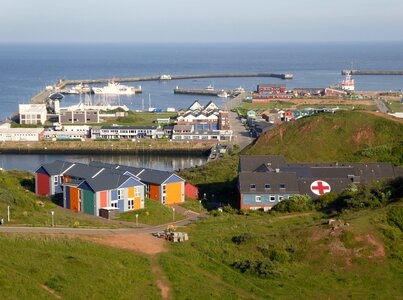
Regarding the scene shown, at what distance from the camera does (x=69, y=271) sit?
995cm

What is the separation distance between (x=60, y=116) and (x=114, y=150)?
8.97 meters

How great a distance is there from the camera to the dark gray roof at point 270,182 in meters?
16.8

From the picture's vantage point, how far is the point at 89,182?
15.7 m

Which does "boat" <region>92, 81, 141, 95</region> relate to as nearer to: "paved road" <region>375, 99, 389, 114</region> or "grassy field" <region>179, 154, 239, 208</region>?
"paved road" <region>375, 99, 389, 114</region>

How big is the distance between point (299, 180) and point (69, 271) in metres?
8.83

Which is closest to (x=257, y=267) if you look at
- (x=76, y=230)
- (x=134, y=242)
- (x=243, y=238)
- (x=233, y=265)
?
(x=233, y=265)

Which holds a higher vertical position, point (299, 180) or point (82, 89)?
point (82, 89)

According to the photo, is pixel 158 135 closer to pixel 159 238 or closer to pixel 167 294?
pixel 159 238

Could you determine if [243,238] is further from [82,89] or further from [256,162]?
[82,89]

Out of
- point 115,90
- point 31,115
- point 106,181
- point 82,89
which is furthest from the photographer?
point 82,89

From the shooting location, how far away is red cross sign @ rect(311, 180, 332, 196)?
→ 17.1m

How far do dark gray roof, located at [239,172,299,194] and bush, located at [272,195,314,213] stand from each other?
0.76 metres

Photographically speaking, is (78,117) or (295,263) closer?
(295,263)

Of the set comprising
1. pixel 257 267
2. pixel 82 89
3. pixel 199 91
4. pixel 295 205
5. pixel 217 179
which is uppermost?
pixel 82 89
